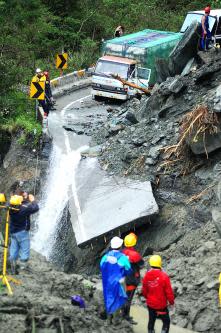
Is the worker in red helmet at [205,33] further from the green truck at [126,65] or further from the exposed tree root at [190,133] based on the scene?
the green truck at [126,65]

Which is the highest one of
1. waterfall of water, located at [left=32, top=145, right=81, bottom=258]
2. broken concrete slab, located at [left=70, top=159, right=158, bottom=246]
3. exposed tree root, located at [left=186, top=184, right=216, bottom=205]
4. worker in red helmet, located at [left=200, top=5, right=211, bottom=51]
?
worker in red helmet, located at [left=200, top=5, right=211, bottom=51]

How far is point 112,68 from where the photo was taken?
25.6 meters

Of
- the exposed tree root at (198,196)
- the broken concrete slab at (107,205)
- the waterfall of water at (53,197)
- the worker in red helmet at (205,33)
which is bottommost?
the waterfall of water at (53,197)

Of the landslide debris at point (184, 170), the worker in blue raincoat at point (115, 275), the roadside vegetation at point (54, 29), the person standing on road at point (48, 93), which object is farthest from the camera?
the roadside vegetation at point (54, 29)

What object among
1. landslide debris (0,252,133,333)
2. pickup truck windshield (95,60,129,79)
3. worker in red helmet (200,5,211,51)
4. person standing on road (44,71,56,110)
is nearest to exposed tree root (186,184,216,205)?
landslide debris (0,252,133,333)

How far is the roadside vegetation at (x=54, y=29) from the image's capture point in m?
24.0

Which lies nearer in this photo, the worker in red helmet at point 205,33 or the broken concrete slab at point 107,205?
the broken concrete slab at point 107,205

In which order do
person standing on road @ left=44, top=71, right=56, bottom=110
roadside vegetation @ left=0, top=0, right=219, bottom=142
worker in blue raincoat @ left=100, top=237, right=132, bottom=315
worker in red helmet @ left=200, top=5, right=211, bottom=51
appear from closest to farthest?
worker in blue raincoat @ left=100, top=237, right=132, bottom=315 → worker in red helmet @ left=200, top=5, right=211, bottom=51 → person standing on road @ left=44, top=71, right=56, bottom=110 → roadside vegetation @ left=0, top=0, right=219, bottom=142

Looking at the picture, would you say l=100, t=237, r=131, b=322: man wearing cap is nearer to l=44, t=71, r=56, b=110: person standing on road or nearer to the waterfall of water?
the waterfall of water

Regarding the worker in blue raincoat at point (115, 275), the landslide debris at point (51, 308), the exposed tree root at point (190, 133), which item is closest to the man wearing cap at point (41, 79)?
the exposed tree root at point (190, 133)

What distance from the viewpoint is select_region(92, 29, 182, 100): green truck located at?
82.3 ft

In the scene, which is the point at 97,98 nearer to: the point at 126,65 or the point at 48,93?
the point at 126,65

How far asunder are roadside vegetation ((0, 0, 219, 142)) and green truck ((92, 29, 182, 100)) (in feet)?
10.4

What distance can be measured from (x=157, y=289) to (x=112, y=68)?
17.9 meters
